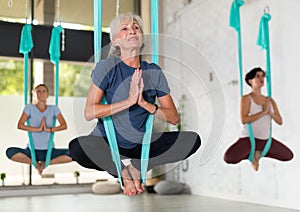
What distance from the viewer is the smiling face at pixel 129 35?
2354 millimetres

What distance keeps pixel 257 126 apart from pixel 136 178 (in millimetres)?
2130

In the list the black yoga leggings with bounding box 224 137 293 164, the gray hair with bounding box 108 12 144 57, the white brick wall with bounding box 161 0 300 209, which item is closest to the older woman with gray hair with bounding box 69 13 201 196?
the gray hair with bounding box 108 12 144 57

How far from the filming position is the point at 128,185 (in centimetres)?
228

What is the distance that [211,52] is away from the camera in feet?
19.0

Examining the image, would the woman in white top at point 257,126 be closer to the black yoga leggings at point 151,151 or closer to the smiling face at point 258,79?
the smiling face at point 258,79

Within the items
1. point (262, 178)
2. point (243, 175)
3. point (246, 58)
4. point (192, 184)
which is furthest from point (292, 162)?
point (192, 184)

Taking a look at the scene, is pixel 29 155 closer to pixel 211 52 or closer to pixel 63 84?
pixel 63 84

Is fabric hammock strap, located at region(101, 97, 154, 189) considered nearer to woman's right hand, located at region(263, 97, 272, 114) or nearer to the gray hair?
the gray hair

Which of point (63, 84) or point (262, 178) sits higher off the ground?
point (63, 84)

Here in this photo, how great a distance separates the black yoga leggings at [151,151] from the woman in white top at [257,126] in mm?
1825

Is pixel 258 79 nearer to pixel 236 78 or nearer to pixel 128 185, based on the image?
pixel 236 78

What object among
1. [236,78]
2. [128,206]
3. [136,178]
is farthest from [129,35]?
[236,78]

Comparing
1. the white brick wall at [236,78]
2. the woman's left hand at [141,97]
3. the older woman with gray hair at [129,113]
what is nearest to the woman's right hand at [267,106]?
the white brick wall at [236,78]

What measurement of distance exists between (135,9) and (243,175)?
337 centimetres
